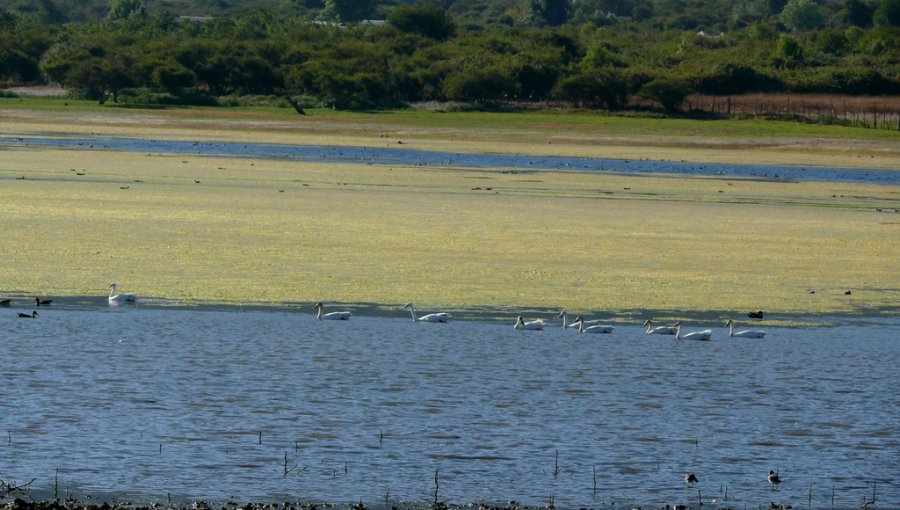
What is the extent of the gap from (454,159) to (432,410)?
44494mm

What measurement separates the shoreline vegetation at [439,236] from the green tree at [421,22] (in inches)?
3267

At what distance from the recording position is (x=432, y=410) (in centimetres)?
1546

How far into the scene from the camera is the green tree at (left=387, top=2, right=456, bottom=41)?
136 m

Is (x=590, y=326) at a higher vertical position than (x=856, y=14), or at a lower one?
lower

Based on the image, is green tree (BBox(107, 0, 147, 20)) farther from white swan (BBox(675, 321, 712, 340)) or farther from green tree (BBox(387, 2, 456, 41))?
white swan (BBox(675, 321, 712, 340))

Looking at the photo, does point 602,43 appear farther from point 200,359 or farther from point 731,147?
point 200,359

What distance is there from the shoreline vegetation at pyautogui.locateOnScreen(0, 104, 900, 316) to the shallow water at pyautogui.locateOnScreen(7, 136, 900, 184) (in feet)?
10.6

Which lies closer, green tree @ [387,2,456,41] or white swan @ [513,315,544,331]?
white swan @ [513,315,544,331]

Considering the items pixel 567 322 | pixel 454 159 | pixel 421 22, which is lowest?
pixel 454 159

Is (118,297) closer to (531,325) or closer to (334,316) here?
(334,316)

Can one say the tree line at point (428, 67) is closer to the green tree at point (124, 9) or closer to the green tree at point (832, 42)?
the green tree at point (832, 42)

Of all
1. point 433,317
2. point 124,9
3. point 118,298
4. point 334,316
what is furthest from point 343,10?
point 433,317

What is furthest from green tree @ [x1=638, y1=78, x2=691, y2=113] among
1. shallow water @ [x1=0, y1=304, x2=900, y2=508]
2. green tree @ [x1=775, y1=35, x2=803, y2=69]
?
shallow water @ [x1=0, y1=304, x2=900, y2=508]

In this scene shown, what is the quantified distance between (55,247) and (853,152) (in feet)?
163
